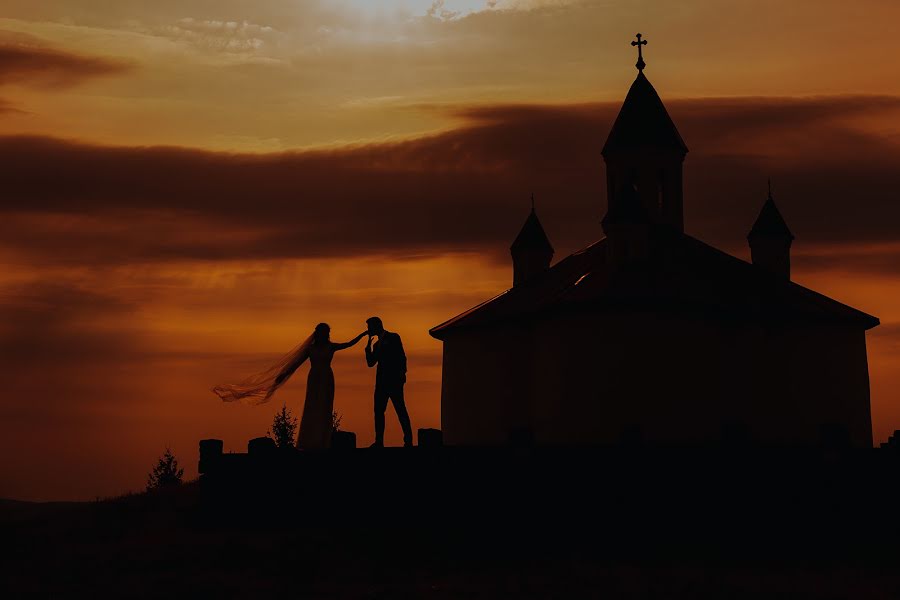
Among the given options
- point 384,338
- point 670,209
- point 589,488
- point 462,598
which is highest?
point 670,209

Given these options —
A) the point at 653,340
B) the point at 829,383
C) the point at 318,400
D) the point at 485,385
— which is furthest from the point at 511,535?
the point at 829,383

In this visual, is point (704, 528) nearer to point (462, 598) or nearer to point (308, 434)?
point (462, 598)

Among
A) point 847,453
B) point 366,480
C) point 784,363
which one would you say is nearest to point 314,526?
point 366,480

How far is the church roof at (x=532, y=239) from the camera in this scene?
46.8m

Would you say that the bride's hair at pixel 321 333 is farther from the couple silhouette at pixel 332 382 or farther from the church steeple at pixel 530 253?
the church steeple at pixel 530 253

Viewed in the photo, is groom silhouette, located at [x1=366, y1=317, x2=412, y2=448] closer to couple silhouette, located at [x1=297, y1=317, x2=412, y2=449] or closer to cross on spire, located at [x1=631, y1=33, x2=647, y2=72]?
couple silhouette, located at [x1=297, y1=317, x2=412, y2=449]

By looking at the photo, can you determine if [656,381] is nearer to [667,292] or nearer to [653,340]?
[653,340]

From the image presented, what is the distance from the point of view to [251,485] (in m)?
26.5

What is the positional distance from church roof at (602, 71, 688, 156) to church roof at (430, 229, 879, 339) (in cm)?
320

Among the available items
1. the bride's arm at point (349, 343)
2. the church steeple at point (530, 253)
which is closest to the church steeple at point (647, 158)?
the church steeple at point (530, 253)

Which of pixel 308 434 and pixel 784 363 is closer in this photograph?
pixel 308 434

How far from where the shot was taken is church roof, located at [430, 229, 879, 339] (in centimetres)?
3694

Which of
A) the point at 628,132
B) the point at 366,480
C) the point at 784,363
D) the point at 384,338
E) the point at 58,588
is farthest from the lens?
the point at 628,132

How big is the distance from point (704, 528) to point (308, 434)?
31.4ft
